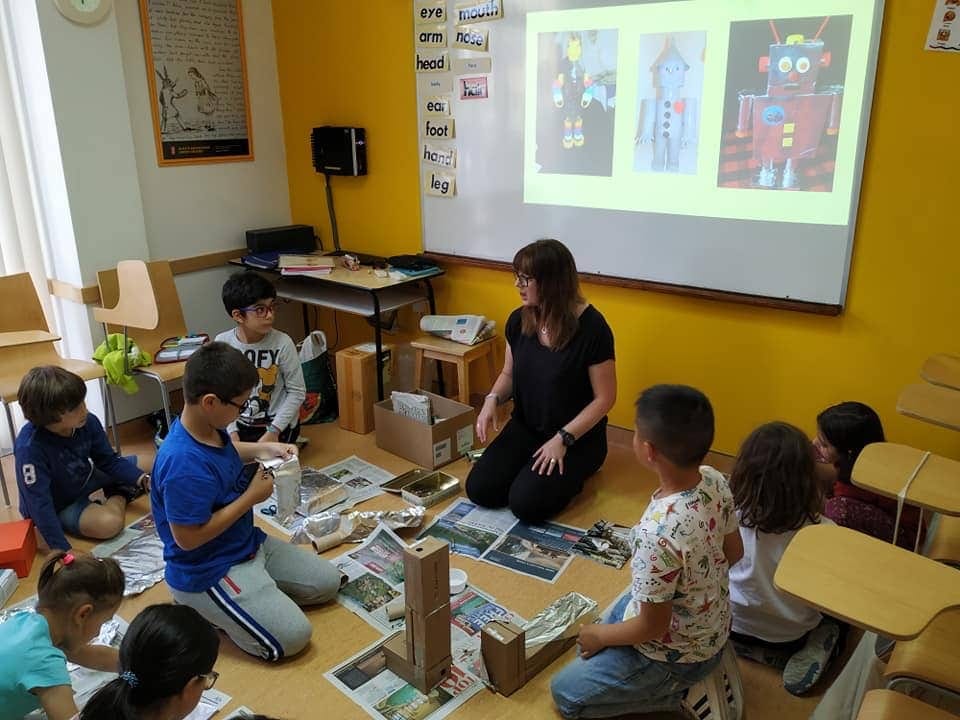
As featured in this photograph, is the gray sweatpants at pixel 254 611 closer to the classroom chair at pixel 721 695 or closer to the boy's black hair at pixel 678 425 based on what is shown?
the classroom chair at pixel 721 695

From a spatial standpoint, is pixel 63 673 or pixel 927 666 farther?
pixel 63 673

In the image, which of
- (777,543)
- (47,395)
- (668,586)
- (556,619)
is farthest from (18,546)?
(777,543)

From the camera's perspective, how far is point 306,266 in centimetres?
373

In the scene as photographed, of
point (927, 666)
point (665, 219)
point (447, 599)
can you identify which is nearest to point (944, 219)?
point (665, 219)

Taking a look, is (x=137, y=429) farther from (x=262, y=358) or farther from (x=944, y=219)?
(x=944, y=219)

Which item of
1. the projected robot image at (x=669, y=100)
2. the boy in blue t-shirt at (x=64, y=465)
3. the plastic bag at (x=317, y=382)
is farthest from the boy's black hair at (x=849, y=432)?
the boy in blue t-shirt at (x=64, y=465)

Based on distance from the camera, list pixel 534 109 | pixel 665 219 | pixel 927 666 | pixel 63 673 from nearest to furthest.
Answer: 1. pixel 927 666
2. pixel 63 673
3. pixel 665 219
4. pixel 534 109

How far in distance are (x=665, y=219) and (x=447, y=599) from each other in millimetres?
1778

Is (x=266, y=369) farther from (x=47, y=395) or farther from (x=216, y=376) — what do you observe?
(x=216, y=376)

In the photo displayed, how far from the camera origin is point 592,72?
3037 mm

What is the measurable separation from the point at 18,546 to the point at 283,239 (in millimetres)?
2138

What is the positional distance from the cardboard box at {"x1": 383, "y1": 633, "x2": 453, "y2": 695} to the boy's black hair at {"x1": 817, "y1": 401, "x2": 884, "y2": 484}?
1304 millimetres

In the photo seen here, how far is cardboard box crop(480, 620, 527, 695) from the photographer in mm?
1908

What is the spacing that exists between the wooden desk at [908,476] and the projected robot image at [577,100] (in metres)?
1.64
